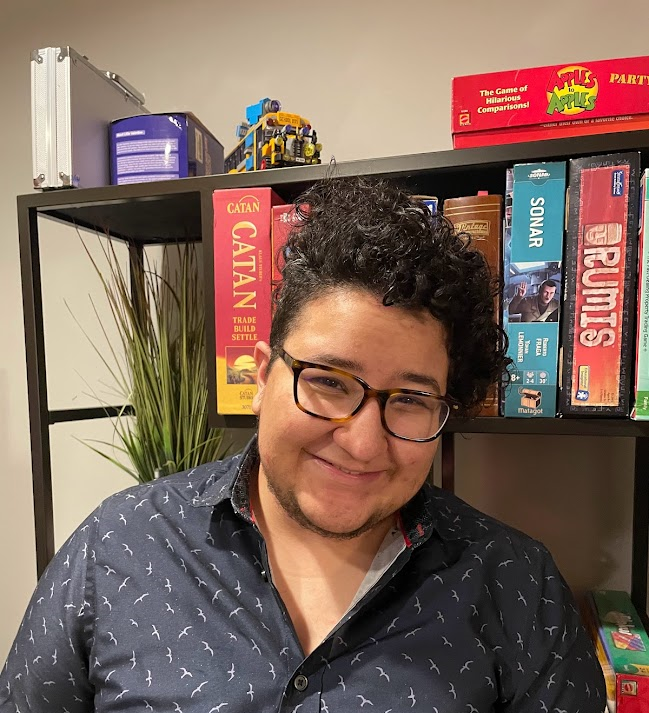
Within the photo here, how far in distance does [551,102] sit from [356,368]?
565 mm

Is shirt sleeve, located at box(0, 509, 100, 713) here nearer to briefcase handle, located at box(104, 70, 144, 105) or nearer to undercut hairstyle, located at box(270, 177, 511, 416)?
undercut hairstyle, located at box(270, 177, 511, 416)

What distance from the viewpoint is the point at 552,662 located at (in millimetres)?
809

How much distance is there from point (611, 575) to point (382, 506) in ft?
2.69

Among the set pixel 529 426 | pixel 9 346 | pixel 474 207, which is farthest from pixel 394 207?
pixel 9 346

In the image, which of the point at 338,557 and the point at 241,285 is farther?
the point at 241,285

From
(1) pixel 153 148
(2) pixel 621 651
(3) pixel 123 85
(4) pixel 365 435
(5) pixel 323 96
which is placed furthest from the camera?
(5) pixel 323 96

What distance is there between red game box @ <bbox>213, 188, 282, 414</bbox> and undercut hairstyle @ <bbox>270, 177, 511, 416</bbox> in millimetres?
82

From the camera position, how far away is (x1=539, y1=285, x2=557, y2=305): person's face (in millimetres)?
882

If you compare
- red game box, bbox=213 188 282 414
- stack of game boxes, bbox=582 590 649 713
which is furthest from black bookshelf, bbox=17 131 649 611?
stack of game boxes, bbox=582 590 649 713

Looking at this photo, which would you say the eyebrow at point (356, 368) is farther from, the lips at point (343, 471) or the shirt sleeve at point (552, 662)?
the shirt sleeve at point (552, 662)

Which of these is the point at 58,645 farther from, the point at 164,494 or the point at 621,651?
the point at 621,651

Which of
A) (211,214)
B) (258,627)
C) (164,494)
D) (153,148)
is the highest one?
(153,148)

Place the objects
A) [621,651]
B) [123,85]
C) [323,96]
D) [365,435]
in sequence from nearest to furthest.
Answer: [365,435] < [621,651] < [123,85] < [323,96]

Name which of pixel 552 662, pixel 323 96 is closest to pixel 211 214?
pixel 323 96
